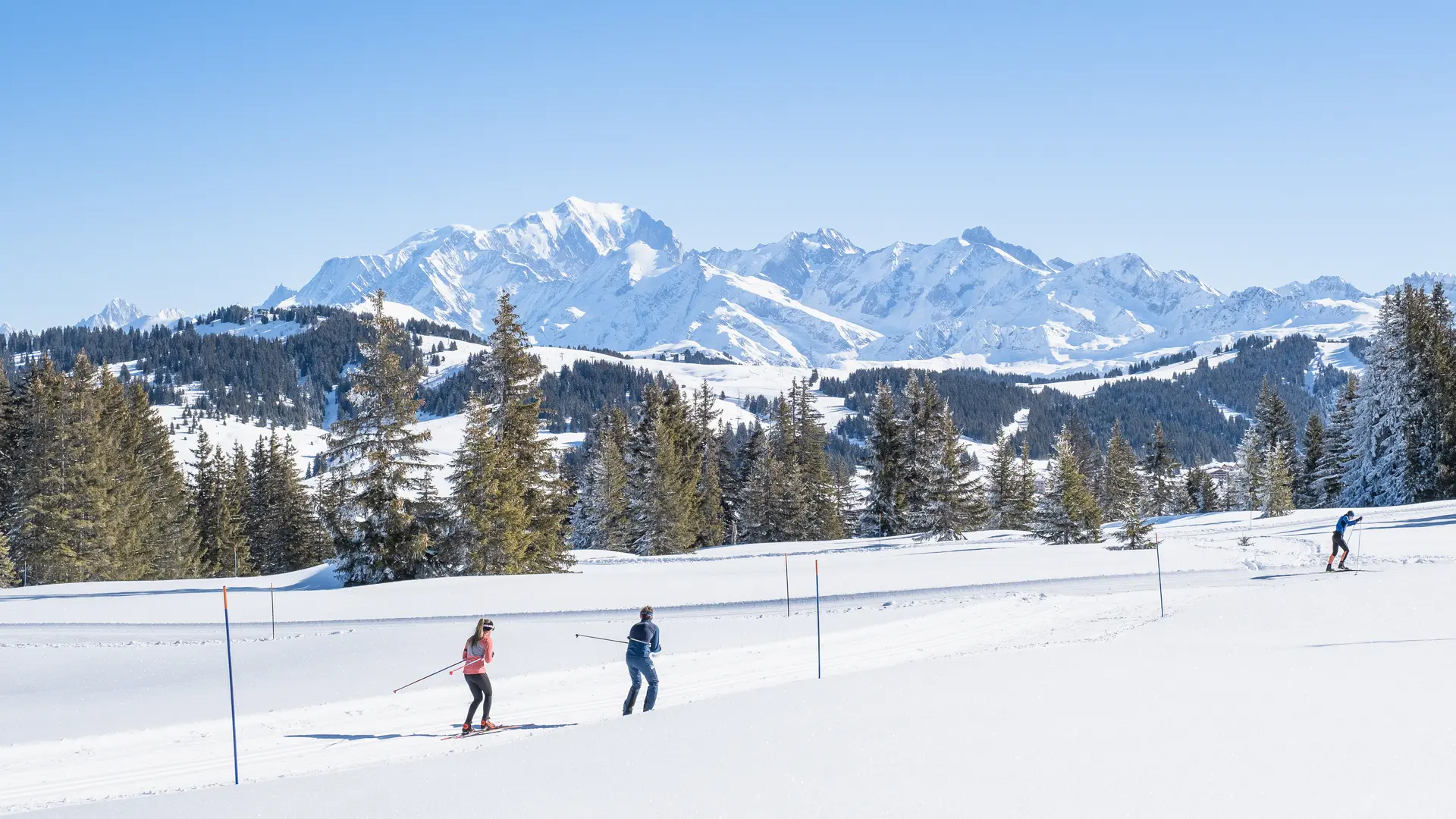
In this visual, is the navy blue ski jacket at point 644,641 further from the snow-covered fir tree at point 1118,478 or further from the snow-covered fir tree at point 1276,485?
the snow-covered fir tree at point 1118,478

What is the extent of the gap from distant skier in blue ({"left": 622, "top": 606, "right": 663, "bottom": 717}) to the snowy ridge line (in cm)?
1043

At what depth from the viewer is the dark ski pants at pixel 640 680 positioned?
13977 mm

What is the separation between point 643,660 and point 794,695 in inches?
103

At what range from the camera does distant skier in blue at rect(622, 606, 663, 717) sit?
45.9 ft

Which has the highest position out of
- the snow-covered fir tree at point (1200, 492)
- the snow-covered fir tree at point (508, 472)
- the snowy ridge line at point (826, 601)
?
the snow-covered fir tree at point (508, 472)

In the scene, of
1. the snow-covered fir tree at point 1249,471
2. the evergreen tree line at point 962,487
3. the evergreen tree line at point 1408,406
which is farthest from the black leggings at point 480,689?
the snow-covered fir tree at point 1249,471

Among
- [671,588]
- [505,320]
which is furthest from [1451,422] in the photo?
[505,320]

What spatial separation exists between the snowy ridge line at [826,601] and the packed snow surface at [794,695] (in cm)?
15

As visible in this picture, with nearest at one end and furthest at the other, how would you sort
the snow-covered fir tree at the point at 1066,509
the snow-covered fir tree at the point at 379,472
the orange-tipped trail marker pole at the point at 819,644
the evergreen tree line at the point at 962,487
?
the orange-tipped trail marker pole at the point at 819,644
the snow-covered fir tree at the point at 379,472
the snow-covered fir tree at the point at 1066,509
the evergreen tree line at the point at 962,487

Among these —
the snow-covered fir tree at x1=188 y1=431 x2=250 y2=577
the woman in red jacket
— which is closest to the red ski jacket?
the woman in red jacket

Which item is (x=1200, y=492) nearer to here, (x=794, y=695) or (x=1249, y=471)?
(x=1249, y=471)

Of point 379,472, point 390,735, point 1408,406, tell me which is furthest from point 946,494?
point 390,735

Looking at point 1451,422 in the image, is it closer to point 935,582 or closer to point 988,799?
point 935,582

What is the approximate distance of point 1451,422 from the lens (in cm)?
4459
